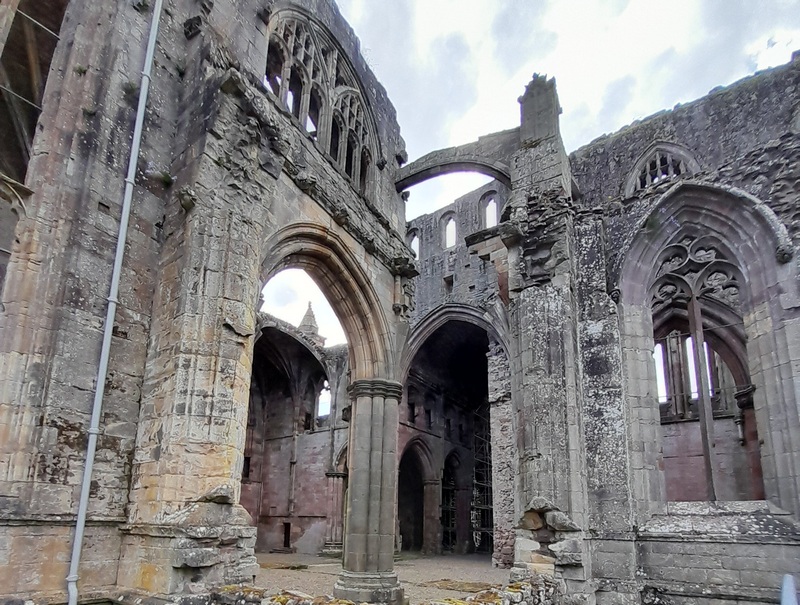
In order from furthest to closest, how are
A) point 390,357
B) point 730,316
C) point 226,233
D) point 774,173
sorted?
point 730,316 < point 390,357 < point 774,173 < point 226,233

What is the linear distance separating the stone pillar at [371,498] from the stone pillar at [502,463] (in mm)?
6232

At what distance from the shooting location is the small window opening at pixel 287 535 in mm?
19531

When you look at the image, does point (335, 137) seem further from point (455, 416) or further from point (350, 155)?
point (455, 416)

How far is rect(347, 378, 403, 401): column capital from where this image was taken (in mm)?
9648

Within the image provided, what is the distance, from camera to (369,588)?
8.44 meters

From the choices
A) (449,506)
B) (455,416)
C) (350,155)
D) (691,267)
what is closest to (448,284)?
(455,416)

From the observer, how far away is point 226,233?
19.8 feet

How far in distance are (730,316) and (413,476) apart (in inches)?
517

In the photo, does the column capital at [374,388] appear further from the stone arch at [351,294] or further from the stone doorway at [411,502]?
the stone doorway at [411,502]

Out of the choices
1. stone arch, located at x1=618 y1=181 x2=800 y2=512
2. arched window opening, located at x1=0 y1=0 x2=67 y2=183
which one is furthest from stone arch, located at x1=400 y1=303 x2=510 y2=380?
arched window opening, located at x1=0 y1=0 x2=67 y2=183

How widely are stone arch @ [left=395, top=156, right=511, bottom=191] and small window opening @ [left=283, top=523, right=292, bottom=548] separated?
508 inches

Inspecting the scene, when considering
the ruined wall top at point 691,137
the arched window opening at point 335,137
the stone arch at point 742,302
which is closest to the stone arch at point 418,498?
the ruined wall top at point 691,137

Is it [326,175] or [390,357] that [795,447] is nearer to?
[390,357]

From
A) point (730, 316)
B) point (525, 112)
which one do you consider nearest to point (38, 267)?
point (525, 112)
